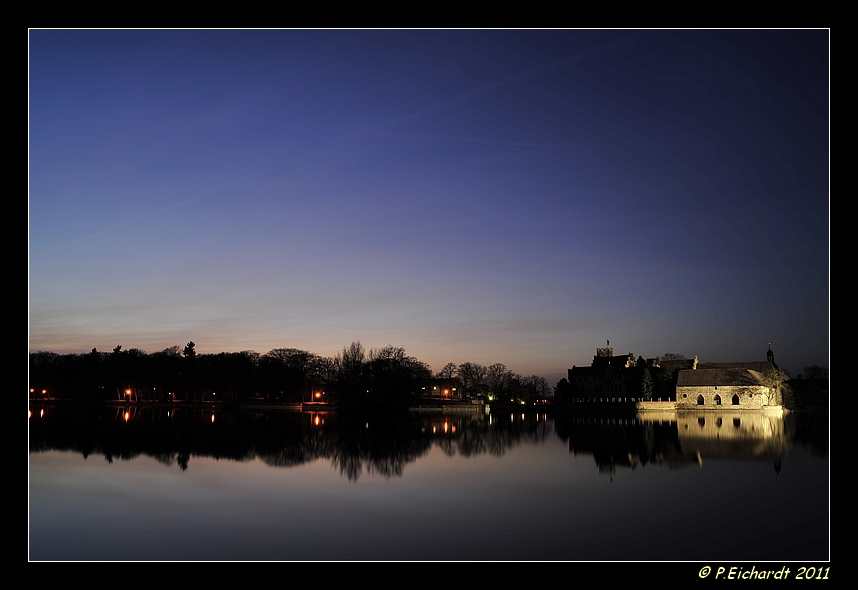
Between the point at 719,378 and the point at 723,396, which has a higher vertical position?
the point at 719,378

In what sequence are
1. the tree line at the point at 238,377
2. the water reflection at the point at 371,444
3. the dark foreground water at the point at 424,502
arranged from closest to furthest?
1. the dark foreground water at the point at 424,502
2. the water reflection at the point at 371,444
3. the tree line at the point at 238,377

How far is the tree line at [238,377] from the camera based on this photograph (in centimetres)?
7169

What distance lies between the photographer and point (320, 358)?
105 metres

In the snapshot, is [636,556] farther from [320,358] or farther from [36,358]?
[36,358]

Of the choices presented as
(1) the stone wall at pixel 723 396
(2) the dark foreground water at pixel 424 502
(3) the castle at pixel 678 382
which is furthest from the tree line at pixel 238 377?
(2) the dark foreground water at pixel 424 502

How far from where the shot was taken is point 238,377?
8138 centimetres

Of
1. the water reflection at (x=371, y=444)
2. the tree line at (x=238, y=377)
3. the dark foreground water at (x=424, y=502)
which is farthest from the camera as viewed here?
the tree line at (x=238, y=377)

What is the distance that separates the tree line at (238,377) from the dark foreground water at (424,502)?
42296 millimetres

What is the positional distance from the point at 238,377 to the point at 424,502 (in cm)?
7062

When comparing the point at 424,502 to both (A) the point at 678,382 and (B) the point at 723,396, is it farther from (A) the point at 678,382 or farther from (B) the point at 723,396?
(A) the point at 678,382

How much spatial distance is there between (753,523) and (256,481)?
13.0 m

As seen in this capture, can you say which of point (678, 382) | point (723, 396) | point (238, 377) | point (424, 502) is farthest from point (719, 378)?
point (424, 502)

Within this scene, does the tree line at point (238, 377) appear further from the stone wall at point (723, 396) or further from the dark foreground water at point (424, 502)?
the dark foreground water at point (424, 502)
